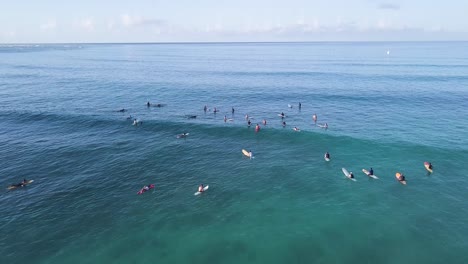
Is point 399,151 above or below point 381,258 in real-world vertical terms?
above

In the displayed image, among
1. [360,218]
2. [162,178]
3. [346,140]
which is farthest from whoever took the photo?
[346,140]

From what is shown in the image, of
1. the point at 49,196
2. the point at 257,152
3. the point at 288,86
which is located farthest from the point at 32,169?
the point at 288,86

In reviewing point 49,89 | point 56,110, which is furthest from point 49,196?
point 49,89

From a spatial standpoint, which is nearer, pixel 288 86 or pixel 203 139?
pixel 203 139

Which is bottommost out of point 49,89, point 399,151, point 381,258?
point 381,258

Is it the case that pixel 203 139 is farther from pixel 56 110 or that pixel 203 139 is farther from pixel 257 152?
pixel 56 110

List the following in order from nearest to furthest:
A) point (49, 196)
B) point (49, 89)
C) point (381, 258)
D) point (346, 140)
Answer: point (381, 258) → point (49, 196) → point (346, 140) → point (49, 89)
